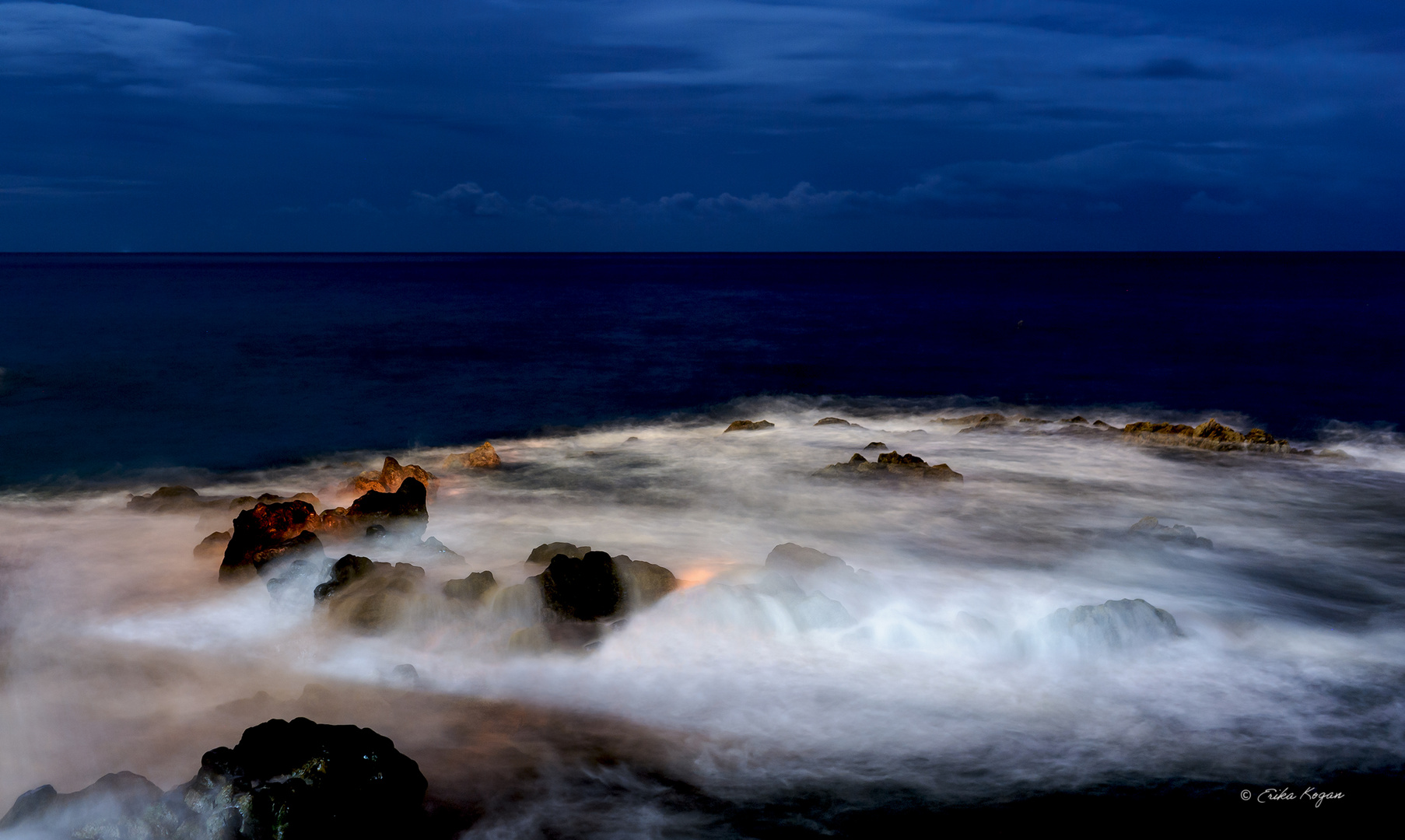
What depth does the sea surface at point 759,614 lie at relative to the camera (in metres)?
6.97

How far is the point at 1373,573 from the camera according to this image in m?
11.4

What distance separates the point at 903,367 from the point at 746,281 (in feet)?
270

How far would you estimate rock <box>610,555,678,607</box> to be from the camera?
32.3ft

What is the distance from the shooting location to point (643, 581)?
394 inches

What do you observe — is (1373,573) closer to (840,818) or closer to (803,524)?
(803,524)

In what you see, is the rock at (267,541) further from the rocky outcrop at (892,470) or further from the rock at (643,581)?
the rocky outcrop at (892,470)

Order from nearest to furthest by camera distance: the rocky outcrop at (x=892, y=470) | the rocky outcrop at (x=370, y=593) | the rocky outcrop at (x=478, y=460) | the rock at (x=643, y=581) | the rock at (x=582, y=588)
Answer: the rocky outcrop at (x=370, y=593) < the rock at (x=582, y=588) < the rock at (x=643, y=581) < the rocky outcrop at (x=892, y=470) < the rocky outcrop at (x=478, y=460)

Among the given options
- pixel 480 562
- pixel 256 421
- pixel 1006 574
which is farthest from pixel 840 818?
pixel 256 421

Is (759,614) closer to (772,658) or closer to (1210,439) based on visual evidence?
(772,658)

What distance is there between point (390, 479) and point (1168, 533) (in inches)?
418

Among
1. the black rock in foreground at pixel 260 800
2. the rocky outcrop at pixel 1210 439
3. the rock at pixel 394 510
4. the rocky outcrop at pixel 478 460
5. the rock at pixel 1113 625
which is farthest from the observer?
the rocky outcrop at pixel 1210 439

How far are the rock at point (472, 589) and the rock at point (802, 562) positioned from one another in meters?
2.90

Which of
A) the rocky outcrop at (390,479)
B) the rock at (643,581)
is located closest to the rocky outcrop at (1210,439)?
the rock at (643,581)

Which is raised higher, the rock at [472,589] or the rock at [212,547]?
the rock at [472,589]
